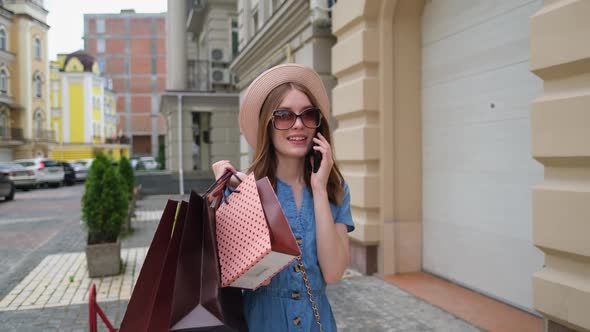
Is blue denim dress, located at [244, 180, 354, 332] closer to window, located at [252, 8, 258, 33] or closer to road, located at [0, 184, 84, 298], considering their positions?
road, located at [0, 184, 84, 298]

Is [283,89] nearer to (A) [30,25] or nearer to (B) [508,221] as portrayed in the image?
(B) [508,221]

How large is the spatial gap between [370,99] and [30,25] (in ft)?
143

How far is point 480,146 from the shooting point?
→ 493 centimetres

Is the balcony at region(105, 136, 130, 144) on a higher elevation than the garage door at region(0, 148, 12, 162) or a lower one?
higher

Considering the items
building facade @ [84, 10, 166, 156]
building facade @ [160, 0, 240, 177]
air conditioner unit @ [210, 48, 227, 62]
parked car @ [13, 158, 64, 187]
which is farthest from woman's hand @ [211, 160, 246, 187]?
building facade @ [84, 10, 166, 156]

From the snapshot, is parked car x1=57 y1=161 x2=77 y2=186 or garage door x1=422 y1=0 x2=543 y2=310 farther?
parked car x1=57 y1=161 x2=77 y2=186

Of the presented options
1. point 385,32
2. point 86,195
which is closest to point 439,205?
point 385,32

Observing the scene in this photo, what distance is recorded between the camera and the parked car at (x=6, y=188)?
1797cm

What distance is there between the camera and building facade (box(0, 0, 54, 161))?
128 feet

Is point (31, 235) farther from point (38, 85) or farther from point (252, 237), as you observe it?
point (38, 85)

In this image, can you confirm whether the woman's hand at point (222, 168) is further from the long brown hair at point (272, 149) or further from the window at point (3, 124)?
the window at point (3, 124)

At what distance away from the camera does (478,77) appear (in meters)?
4.95

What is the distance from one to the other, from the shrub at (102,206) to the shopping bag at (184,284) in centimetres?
581

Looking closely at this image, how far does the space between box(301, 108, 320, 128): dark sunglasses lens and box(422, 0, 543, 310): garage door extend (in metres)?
3.10
